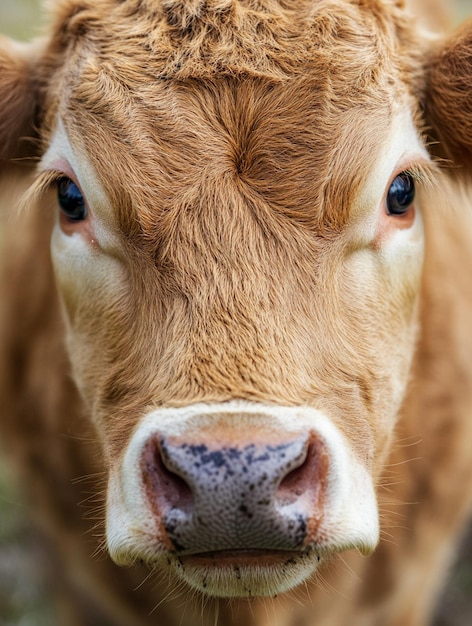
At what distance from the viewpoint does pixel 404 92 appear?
2.84 metres

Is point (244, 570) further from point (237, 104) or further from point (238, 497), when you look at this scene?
point (237, 104)

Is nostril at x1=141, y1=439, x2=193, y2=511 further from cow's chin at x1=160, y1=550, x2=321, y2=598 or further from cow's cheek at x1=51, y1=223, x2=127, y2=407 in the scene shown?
cow's cheek at x1=51, y1=223, x2=127, y2=407

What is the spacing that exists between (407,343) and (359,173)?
26.2 inches

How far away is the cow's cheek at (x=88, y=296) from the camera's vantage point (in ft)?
9.07

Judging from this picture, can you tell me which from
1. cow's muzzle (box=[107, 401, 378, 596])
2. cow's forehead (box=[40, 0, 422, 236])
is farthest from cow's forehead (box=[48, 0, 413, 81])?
cow's muzzle (box=[107, 401, 378, 596])

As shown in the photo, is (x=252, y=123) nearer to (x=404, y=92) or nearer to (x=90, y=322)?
(x=404, y=92)

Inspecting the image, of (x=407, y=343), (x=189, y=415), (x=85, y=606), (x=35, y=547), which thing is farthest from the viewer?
(x=35, y=547)

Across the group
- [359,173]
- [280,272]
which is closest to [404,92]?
[359,173]

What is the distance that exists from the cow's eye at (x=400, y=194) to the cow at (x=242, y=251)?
1 cm

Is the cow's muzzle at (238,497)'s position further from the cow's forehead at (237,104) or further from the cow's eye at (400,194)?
the cow's eye at (400,194)

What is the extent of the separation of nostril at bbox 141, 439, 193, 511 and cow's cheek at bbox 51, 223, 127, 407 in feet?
2.01

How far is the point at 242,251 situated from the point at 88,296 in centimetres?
63

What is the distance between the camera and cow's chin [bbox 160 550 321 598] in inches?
A: 91.0

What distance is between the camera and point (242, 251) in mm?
2465
